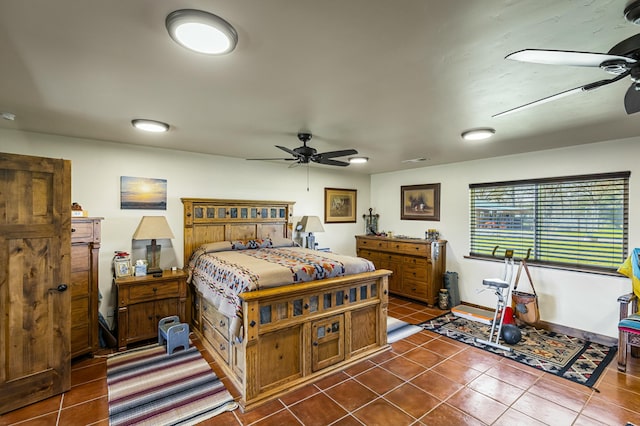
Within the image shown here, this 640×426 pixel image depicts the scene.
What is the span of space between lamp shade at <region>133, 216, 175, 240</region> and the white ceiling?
110 centimetres

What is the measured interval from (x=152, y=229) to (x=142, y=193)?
61 cm

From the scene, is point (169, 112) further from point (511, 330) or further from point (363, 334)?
point (511, 330)

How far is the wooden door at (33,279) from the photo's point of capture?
2371 millimetres

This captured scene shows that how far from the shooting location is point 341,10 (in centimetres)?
131

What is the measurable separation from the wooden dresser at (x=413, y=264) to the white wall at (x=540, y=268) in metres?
0.42

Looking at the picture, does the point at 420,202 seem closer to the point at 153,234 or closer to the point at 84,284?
the point at 153,234

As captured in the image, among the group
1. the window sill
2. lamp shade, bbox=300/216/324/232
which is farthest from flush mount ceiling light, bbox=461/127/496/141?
lamp shade, bbox=300/216/324/232

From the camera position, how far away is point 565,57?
4.39 ft

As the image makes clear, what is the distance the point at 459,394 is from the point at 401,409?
60 cm

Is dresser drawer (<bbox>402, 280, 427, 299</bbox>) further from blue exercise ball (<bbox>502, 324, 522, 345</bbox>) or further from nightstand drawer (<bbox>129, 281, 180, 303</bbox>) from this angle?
nightstand drawer (<bbox>129, 281, 180, 303</bbox>)

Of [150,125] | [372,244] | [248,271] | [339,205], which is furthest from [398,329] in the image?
[150,125]

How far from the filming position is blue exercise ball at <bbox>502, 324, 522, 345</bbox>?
3.63m

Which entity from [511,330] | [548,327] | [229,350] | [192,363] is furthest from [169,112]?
[548,327]

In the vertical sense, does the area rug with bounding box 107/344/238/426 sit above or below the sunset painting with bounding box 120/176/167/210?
below
